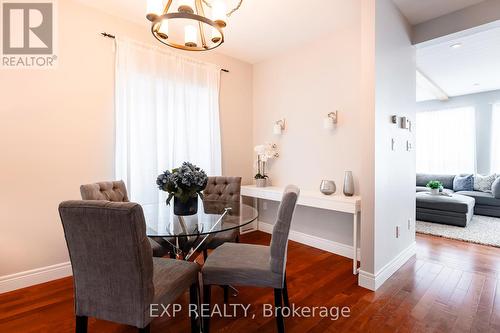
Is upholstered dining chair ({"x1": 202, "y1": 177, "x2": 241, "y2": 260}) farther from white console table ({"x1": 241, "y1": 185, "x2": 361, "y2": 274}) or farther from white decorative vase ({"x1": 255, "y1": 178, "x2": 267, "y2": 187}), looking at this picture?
white decorative vase ({"x1": 255, "y1": 178, "x2": 267, "y2": 187})

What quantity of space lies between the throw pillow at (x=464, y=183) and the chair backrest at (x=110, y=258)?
686 cm

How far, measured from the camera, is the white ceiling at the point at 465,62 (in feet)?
11.0

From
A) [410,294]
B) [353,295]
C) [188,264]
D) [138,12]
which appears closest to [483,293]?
[410,294]

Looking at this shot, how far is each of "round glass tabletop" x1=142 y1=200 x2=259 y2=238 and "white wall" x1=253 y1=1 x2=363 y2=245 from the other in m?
1.39

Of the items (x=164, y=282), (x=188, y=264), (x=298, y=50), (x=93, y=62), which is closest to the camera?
(x=164, y=282)

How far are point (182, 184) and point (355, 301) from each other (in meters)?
1.70

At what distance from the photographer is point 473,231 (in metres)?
4.00

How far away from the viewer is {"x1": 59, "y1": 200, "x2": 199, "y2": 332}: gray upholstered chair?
1.13 meters

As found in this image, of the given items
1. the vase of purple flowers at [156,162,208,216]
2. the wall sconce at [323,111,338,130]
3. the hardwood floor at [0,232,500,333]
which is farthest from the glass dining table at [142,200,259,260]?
the wall sconce at [323,111,338,130]

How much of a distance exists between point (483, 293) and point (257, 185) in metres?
2.63

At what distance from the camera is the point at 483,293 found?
2.19 meters

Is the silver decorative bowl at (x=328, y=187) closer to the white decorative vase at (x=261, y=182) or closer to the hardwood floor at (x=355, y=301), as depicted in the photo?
the hardwood floor at (x=355, y=301)

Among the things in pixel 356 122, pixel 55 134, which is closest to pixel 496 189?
pixel 356 122

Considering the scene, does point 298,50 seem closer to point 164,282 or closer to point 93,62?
point 93,62
